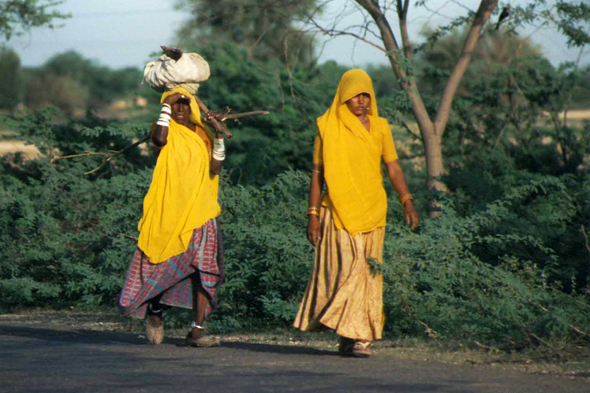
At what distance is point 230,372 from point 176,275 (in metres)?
1.49

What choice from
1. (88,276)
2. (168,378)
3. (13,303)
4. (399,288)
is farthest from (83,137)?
(168,378)

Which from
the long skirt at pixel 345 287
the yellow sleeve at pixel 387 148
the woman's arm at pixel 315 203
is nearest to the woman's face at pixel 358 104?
the yellow sleeve at pixel 387 148

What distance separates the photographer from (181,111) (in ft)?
22.8

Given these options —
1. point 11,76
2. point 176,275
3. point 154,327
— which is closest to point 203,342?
point 154,327

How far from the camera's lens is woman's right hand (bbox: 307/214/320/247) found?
643 cm

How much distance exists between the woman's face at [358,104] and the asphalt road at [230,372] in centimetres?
165

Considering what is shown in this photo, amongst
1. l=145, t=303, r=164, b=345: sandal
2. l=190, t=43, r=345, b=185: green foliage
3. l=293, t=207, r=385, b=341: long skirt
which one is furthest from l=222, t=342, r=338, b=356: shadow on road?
l=190, t=43, r=345, b=185: green foliage

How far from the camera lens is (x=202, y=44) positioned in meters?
18.9

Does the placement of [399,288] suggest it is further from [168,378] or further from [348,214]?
[168,378]

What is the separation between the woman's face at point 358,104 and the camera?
639cm

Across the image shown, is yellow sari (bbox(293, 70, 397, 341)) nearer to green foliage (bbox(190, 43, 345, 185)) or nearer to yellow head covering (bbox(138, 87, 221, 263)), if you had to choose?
yellow head covering (bbox(138, 87, 221, 263))

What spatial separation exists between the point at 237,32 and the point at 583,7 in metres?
21.5

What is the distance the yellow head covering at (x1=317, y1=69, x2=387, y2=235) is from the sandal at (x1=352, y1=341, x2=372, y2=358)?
732mm

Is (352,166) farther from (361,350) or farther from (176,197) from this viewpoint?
(176,197)
